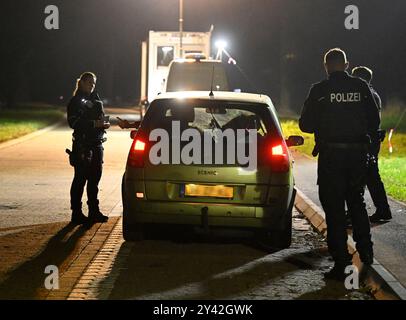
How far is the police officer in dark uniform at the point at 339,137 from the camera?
6.99 metres

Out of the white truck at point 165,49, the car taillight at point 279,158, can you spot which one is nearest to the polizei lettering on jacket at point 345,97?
the car taillight at point 279,158

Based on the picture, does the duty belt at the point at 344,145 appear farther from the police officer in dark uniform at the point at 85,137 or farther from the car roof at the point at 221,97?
the police officer in dark uniform at the point at 85,137

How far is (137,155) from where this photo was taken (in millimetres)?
8023

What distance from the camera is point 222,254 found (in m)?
8.13

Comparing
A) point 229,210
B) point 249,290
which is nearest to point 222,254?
point 229,210

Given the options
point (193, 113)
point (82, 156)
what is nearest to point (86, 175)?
point (82, 156)

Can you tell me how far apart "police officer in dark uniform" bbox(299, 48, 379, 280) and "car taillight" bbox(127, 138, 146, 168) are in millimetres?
1720

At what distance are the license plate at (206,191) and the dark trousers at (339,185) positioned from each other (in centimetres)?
113

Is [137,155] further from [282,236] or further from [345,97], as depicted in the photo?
[345,97]

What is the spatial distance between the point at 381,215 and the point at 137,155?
3.44 m

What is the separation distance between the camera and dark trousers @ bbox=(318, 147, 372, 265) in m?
7.01

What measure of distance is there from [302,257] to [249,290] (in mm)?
1631

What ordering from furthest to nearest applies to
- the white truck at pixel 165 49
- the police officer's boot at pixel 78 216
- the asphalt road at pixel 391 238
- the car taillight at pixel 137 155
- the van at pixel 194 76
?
the white truck at pixel 165 49
the van at pixel 194 76
the police officer's boot at pixel 78 216
the car taillight at pixel 137 155
the asphalt road at pixel 391 238

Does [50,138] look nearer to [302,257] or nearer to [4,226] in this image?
[4,226]
